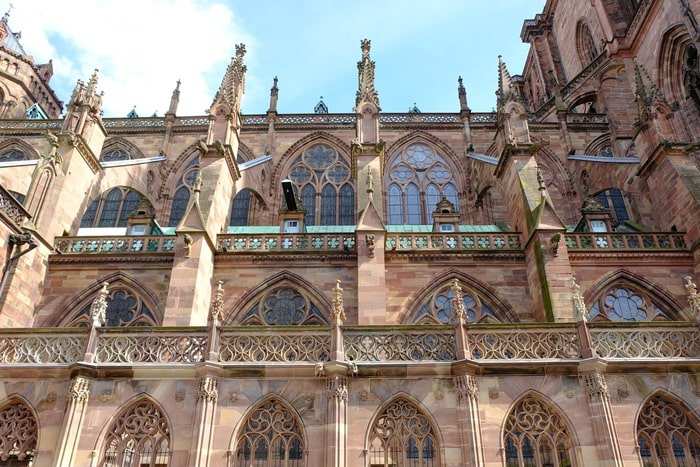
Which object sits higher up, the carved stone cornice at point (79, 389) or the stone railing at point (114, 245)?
the stone railing at point (114, 245)

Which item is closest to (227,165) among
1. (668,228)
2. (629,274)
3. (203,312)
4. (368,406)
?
(203,312)

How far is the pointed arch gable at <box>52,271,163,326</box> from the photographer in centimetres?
1548

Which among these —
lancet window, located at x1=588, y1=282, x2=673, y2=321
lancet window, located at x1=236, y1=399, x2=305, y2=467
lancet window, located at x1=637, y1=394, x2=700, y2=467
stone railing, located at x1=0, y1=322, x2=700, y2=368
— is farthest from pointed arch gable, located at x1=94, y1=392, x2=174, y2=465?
lancet window, located at x1=588, y1=282, x2=673, y2=321

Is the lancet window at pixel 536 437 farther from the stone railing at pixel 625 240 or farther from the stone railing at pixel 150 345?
the stone railing at pixel 625 240

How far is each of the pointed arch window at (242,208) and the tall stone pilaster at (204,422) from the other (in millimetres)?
14684

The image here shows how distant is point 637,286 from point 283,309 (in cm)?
1107

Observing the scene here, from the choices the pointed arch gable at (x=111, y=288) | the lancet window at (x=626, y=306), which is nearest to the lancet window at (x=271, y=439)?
the pointed arch gable at (x=111, y=288)

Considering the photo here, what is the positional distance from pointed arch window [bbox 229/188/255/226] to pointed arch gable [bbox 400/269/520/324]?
34.0ft

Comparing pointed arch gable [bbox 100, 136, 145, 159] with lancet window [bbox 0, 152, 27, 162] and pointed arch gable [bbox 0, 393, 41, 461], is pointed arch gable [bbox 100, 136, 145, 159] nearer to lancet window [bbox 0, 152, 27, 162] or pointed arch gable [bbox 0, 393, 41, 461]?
lancet window [bbox 0, 152, 27, 162]

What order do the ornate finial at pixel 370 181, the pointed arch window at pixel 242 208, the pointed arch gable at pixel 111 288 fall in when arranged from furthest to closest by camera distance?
the pointed arch window at pixel 242 208 < the ornate finial at pixel 370 181 < the pointed arch gable at pixel 111 288

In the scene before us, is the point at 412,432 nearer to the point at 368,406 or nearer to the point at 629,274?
the point at 368,406

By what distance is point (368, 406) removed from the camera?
9055 millimetres

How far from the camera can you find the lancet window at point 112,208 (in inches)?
→ 939

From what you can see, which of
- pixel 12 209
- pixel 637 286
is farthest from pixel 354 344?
pixel 12 209
